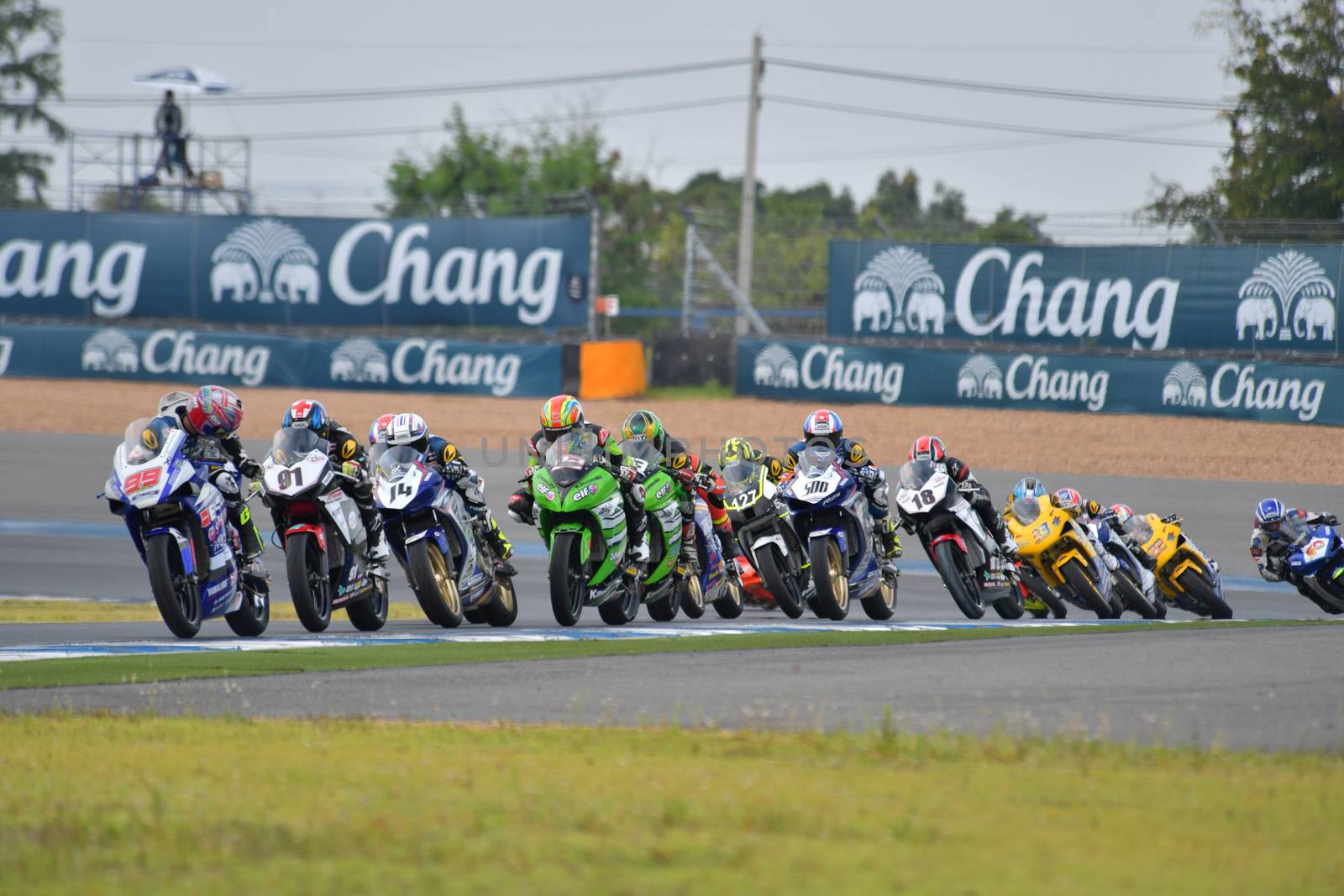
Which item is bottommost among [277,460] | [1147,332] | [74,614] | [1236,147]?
[74,614]

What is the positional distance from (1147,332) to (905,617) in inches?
545

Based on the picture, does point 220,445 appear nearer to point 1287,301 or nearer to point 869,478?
point 869,478

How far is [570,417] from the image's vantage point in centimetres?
1216

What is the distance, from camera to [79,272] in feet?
114

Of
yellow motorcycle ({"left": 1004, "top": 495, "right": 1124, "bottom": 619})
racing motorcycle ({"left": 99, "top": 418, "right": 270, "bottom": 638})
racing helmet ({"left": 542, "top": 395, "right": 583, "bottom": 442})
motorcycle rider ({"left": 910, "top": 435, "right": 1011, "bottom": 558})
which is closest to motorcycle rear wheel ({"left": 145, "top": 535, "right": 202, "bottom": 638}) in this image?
racing motorcycle ({"left": 99, "top": 418, "right": 270, "bottom": 638})

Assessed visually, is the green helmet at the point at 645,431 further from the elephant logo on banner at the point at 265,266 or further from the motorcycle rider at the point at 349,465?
the elephant logo on banner at the point at 265,266

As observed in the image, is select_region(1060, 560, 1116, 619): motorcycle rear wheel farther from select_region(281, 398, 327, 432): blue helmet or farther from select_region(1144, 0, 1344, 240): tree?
select_region(1144, 0, 1344, 240): tree

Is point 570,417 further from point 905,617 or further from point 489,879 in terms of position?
point 489,879

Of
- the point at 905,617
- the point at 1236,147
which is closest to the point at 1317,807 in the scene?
the point at 905,617

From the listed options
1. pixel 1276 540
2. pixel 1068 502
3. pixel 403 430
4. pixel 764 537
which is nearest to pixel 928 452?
pixel 764 537

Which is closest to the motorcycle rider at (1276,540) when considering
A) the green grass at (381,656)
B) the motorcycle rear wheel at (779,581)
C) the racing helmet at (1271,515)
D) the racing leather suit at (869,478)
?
the racing helmet at (1271,515)

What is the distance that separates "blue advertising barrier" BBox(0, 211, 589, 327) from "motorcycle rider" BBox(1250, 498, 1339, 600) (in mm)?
16985

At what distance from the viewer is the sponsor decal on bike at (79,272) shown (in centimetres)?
3453

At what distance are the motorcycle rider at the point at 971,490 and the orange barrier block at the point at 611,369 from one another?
58.6ft
